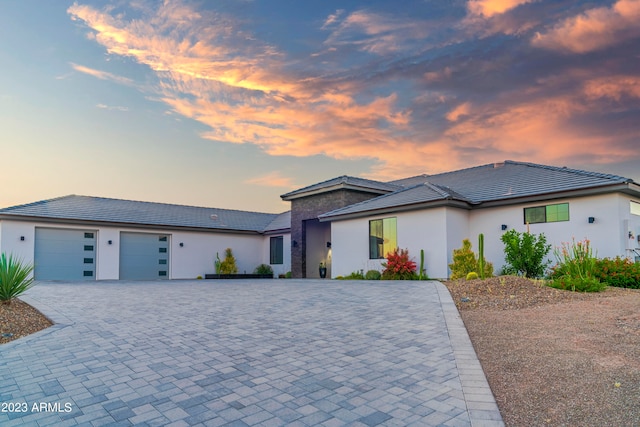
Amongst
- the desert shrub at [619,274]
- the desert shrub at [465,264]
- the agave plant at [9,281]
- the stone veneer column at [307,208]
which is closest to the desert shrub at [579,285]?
the desert shrub at [619,274]

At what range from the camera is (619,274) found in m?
9.88

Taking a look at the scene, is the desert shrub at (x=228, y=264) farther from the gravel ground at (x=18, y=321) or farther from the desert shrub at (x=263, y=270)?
the gravel ground at (x=18, y=321)

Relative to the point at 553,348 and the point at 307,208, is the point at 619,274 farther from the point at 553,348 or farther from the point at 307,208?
the point at 307,208

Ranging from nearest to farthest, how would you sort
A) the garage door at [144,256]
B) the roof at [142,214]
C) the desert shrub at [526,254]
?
the desert shrub at [526,254] < the roof at [142,214] < the garage door at [144,256]

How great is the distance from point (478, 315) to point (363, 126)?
9.84 m

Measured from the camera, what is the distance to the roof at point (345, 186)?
64.3 feet

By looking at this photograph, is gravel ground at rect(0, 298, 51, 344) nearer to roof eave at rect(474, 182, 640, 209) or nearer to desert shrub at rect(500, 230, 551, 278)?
desert shrub at rect(500, 230, 551, 278)

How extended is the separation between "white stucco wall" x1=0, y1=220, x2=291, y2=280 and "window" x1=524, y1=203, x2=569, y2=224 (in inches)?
504

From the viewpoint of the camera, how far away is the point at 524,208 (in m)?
14.7

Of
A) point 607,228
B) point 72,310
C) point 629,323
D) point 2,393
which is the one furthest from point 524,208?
point 2,393

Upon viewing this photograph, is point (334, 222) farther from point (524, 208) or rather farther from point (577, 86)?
point (577, 86)

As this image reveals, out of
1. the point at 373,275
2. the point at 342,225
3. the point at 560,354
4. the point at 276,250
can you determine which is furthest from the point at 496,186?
the point at 276,250

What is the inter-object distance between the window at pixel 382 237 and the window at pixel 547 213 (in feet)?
15.9

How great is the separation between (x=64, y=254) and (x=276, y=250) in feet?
35.9
